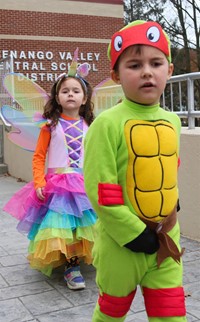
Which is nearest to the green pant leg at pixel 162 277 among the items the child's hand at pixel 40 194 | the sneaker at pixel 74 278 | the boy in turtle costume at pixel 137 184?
the boy in turtle costume at pixel 137 184

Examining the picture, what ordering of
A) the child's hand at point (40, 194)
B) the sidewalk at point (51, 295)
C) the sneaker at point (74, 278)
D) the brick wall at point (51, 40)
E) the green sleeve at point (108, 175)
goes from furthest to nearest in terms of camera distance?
1. the brick wall at point (51, 40)
2. the child's hand at point (40, 194)
3. the sneaker at point (74, 278)
4. the sidewalk at point (51, 295)
5. the green sleeve at point (108, 175)

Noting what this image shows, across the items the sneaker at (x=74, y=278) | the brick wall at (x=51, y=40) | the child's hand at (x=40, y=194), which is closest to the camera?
the sneaker at (x=74, y=278)

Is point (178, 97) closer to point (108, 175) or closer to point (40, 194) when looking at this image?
point (40, 194)

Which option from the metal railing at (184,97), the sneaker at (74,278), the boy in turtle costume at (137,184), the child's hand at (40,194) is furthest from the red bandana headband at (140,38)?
the metal railing at (184,97)

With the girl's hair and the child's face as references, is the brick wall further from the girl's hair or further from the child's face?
the child's face

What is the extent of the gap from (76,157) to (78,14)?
16.5 meters

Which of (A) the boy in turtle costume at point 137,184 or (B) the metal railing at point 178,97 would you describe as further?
(B) the metal railing at point 178,97

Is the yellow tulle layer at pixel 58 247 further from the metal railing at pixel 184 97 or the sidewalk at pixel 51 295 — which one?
the metal railing at pixel 184 97

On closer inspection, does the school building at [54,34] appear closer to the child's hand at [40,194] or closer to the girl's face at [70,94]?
the girl's face at [70,94]

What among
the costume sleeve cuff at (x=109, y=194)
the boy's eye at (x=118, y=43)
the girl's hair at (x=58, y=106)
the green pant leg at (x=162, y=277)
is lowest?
the green pant leg at (x=162, y=277)

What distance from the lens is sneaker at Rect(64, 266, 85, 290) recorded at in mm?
3473

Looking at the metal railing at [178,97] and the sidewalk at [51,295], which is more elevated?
the metal railing at [178,97]

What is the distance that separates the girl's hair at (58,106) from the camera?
→ 363 centimetres

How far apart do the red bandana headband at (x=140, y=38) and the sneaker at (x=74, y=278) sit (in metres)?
1.99
